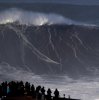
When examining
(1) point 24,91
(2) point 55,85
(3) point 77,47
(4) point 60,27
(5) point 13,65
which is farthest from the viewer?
(4) point 60,27

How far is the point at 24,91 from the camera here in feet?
190

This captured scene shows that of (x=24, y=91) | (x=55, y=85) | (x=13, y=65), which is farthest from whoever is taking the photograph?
(x=13, y=65)

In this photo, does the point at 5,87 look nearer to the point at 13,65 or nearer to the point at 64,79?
the point at 64,79

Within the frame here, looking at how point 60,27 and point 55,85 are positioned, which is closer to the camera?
point 55,85

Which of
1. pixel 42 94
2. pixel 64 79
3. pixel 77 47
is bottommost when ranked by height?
pixel 42 94

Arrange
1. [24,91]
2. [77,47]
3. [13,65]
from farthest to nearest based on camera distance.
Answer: [77,47] → [13,65] → [24,91]

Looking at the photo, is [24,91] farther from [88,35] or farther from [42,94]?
[88,35]

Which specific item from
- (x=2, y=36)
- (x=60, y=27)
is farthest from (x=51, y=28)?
(x=2, y=36)

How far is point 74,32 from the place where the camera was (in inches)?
6914

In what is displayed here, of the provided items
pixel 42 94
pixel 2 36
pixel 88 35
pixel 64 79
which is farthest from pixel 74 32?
pixel 42 94

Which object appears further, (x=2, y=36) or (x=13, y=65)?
(x=2, y=36)

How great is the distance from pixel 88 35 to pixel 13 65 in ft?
104

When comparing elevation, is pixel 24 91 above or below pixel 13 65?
below

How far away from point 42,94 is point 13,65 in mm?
93566
